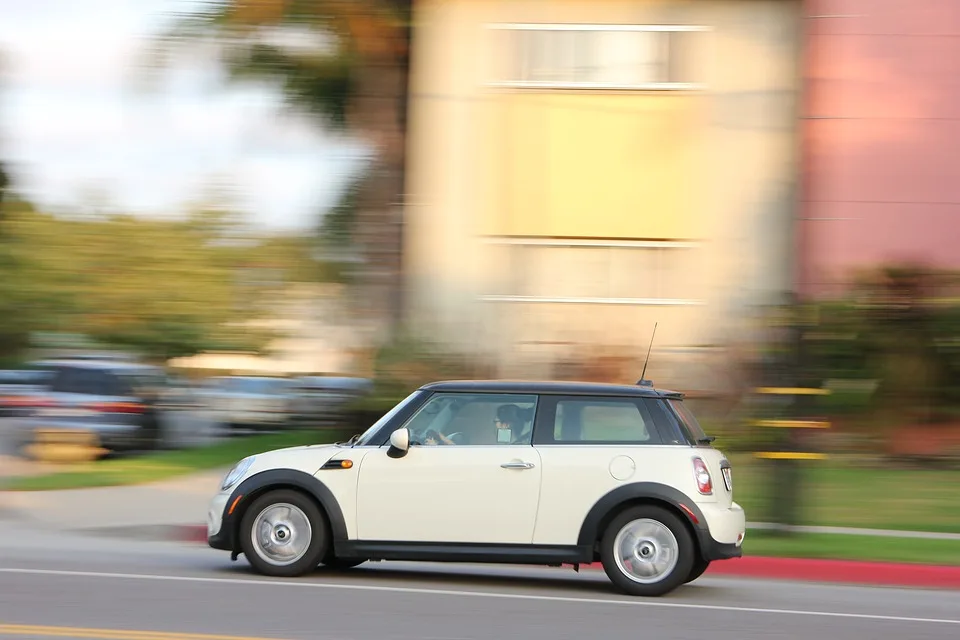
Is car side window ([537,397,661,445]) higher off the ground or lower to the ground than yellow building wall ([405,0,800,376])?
lower

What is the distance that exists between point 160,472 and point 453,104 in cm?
679

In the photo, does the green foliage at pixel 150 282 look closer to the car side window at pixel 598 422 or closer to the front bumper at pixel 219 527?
the front bumper at pixel 219 527

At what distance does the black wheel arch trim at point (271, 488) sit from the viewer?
893 centimetres

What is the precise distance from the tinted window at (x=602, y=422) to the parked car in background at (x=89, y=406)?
1058cm

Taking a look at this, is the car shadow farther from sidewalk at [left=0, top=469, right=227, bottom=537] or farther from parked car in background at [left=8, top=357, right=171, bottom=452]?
parked car in background at [left=8, top=357, right=171, bottom=452]

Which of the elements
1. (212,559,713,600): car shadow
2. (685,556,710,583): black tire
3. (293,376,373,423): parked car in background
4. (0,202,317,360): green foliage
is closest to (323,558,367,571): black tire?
(212,559,713,600): car shadow

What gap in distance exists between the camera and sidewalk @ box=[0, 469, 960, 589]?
10648 millimetres

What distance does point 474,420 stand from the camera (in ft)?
29.8

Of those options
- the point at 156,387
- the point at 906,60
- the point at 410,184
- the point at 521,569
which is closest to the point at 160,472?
the point at 156,387

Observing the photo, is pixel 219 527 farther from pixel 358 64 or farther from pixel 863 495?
pixel 358 64

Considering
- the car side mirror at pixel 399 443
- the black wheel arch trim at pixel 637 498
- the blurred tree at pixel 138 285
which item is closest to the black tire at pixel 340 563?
the car side mirror at pixel 399 443

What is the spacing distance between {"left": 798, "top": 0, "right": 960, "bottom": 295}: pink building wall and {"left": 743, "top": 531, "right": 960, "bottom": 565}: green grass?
7133 mm

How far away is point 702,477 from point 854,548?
3513 mm

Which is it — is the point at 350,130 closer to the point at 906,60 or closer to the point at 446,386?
the point at 906,60
